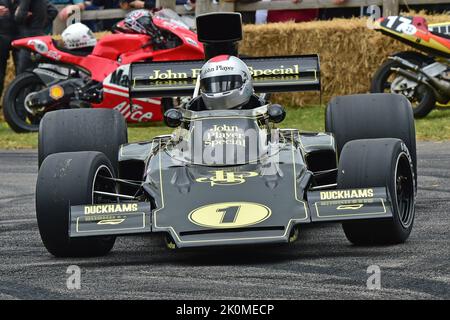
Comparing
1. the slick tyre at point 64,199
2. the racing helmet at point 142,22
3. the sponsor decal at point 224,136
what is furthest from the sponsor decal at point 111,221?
the racing helmet at point 142,22

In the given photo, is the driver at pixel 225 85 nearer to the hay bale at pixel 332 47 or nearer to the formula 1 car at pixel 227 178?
the formula 1 car at pixel 227 178

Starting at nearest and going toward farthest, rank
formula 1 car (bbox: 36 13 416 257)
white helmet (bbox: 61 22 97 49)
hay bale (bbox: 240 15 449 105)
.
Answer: formula 1 car (bbox: 36 13 416 257), white helmet (bbox: 61 22 97 49), hay bale (bbox: 240 15 449 105)

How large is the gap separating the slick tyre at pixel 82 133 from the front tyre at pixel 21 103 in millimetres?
7228

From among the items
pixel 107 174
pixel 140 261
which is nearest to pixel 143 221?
pixel 140 261

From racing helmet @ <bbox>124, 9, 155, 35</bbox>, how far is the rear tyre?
8656mm

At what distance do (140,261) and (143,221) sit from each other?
1.01 ft

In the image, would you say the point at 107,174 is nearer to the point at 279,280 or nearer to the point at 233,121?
the point at 233,121

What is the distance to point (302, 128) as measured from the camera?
635 inches

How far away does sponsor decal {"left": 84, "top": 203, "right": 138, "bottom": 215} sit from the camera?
337 inches

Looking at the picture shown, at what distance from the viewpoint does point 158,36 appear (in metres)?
17.3

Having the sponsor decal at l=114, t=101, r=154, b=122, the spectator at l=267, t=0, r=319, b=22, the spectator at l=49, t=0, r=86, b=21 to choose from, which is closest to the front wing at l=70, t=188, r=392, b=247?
the sponsor decal at l=114, t=101, r=154, b=122

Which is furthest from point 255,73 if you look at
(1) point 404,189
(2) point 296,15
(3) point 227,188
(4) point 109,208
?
(2) point 296,15

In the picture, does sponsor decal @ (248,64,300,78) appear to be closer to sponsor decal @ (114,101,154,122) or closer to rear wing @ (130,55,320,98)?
rear wing @ (130,55,320,98)
